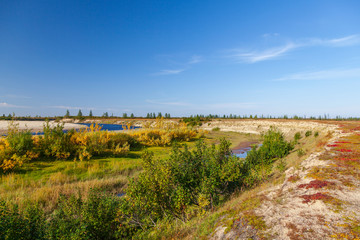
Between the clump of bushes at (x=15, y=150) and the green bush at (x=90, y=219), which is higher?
the clump of bushes at (x=15, y=150)

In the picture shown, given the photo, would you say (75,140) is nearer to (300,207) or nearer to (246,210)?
(246,210)

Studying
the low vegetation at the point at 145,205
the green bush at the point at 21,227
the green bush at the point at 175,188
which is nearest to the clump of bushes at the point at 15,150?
the low vegetation at the point at 145,205

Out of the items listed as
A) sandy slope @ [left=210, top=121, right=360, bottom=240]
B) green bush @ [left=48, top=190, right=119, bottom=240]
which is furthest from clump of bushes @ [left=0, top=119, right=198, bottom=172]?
sandy slope @ [left=210, top=121, right=360, bottom=240]

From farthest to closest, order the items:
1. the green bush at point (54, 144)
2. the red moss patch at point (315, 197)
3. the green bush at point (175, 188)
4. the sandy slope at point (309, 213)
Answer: the green bush at point (54, 144), the green bush at point (175, 188), the red moss patch at point (315, 197), the sandy slope at point (309, 213)

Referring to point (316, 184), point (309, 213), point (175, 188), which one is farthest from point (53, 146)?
point (316, 184)

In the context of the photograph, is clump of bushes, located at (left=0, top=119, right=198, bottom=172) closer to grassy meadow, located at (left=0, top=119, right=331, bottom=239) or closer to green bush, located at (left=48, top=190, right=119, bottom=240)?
grassy meadow, located at (left=0, top=119, right=331, bottom=239)

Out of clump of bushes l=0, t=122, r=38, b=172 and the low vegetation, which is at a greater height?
clump of bushes l=0, t=122, r=38, b=172

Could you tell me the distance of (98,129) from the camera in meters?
19.0

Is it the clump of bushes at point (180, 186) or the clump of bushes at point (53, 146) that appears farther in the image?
the clump of bushes at point (53, 146)

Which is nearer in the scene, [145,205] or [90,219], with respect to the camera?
[90,219]

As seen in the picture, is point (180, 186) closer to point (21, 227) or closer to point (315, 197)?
point (315, 197)

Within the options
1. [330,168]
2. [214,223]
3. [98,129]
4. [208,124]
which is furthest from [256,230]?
[208,124]

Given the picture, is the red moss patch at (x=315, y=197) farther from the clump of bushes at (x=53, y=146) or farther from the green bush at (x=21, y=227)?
the clump of bushes at (x=53, y=146)

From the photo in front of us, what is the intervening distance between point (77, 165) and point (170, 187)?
29.4 feet
